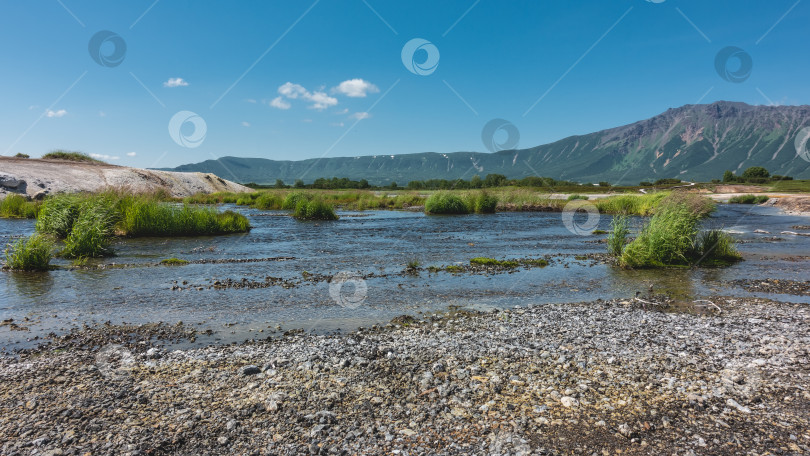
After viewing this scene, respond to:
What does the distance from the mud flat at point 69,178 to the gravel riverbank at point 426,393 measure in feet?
86.7

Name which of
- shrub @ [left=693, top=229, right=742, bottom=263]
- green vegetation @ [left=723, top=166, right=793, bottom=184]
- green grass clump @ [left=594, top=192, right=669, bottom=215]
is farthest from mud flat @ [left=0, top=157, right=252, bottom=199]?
green vegetation @ [left=723, top=166, right=793, bottom=184]

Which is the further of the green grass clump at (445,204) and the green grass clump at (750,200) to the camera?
the green grass clump at (750,200)

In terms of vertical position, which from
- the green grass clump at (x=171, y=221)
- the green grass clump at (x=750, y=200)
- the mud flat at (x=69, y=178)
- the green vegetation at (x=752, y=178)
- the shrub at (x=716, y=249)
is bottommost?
the shrub at (x=716, y=249)

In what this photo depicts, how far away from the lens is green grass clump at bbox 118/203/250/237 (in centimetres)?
2550

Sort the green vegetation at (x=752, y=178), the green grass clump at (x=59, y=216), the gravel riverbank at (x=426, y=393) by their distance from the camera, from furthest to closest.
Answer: the green vegetation at (x=752, y=178) < the green grass clump at (x=59, y=216) < the gravel riverbank at (x=426, y=393)

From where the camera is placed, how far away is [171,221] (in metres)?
26.8

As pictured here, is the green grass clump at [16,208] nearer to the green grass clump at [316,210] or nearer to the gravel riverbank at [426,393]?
the green grass clump at [316,210]

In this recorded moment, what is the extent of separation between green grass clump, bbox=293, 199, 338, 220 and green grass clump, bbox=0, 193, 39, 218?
21.5 m

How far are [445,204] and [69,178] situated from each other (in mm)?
41756

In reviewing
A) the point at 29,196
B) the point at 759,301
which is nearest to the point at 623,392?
the point at 759,301

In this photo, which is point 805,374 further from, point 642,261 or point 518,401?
point 642,261
